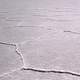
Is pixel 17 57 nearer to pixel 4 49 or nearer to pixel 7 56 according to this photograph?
pixel 7 56

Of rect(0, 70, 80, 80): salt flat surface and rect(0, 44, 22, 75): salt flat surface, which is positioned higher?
rect(0, 44, 22, 75): salt flat surface

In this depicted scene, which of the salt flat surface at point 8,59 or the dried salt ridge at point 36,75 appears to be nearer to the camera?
the dried salt ridge at point 36,75

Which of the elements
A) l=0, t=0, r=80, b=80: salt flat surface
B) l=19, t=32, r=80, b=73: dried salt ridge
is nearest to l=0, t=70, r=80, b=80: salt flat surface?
l=0, t=0, r=80, b=80: salt flat surface

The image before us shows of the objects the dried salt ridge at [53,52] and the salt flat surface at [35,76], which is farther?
the dried salt ridge at [53,52]

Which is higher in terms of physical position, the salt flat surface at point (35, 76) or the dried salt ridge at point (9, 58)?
the dried salt ridge at point (9, 58)

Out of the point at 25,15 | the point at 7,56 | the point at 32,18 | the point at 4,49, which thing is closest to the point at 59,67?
the point at 7,56

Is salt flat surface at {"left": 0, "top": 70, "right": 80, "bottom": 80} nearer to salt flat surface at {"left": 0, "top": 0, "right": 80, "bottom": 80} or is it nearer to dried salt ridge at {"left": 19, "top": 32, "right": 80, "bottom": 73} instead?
salt flat surface at {"left": 0, "top": 0, "right": 80, "bottom": 80}

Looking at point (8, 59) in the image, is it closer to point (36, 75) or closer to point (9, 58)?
point (9, 58)

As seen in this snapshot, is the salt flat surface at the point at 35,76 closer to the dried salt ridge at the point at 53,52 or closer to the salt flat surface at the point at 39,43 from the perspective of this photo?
the salt flat surface at the point at 39,43

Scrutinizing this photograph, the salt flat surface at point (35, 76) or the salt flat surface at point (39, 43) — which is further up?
the salt flat surface at point (39, 43)

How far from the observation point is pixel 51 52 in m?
1.89

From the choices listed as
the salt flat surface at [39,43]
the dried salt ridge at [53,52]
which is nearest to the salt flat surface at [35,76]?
the salt flat surface at [39,43]

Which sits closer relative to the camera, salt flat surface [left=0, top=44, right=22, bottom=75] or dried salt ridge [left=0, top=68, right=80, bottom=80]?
dried salt ridge [left=0, top=68, right=80, bottom=80]

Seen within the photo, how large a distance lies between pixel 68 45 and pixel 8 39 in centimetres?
62
